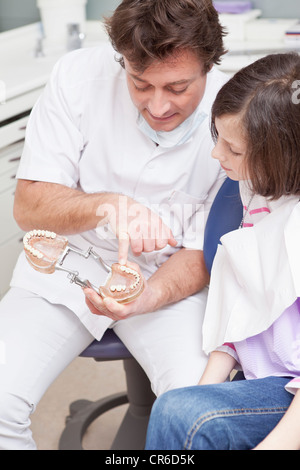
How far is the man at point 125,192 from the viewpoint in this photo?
1360 mm

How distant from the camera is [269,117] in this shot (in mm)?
1170

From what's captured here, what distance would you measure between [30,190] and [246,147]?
0.59 metres

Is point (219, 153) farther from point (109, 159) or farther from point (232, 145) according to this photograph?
point (109, 159)

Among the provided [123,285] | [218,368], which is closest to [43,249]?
[123,285]

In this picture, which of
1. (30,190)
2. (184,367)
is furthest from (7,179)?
(184,367)

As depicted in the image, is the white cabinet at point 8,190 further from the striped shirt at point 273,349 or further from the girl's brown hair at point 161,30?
the striped shirt at point 273,349

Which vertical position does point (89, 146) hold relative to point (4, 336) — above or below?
above

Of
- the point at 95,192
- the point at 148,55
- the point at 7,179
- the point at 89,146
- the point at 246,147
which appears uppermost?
the point at 148,55

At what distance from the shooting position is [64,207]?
151cm

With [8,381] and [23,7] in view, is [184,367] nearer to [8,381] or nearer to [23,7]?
[8,381]

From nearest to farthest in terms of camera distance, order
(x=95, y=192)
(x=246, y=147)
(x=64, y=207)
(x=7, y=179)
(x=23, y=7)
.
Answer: (x=246, y=147), (x=64, y=207), (x=95, y=192), (x=7, y=179), (x=23, y=7)

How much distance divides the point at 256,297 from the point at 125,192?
1.67 feet
